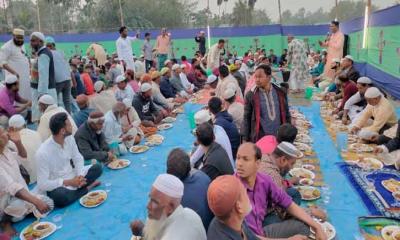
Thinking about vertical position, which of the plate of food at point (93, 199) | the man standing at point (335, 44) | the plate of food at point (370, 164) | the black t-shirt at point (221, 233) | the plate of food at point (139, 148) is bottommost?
the plate of food at point (93, 199)

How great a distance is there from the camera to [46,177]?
11.3ft

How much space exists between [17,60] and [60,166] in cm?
376

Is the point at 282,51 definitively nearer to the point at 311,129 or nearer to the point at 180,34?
the point at 180,34

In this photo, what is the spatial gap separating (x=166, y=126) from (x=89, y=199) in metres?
2.81

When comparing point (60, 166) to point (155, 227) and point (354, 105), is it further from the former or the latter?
point (354, 105)

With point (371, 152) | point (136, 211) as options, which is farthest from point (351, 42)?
point (136, 211)

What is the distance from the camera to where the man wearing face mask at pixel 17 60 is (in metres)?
6.07

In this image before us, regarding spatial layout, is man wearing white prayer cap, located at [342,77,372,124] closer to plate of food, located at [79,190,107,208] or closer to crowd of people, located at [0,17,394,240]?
crowd of people, located at [0,17,394,240]

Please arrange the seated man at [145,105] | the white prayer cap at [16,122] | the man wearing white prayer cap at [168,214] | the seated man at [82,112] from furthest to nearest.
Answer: the seated man at [145,105]
the seated man at [82,112]
the white prayer cap at [16,122]
the man wearing white prayer cap at [168,214]

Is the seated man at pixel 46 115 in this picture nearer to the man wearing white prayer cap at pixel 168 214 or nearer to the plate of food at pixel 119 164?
the plate of food at pixel 119 164

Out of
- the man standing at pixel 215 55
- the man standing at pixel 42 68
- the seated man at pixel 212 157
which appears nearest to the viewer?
the seated man at pixel 212 157

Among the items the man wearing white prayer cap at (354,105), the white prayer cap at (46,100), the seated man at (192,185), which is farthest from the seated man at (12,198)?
the man wearing white prayer cap at (354,105)

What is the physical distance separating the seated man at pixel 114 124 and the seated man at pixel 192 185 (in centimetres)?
258

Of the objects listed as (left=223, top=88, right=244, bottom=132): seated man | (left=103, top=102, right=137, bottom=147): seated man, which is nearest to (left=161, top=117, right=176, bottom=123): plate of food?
(left=103, top=102, right=137, bottom=147): seated man
